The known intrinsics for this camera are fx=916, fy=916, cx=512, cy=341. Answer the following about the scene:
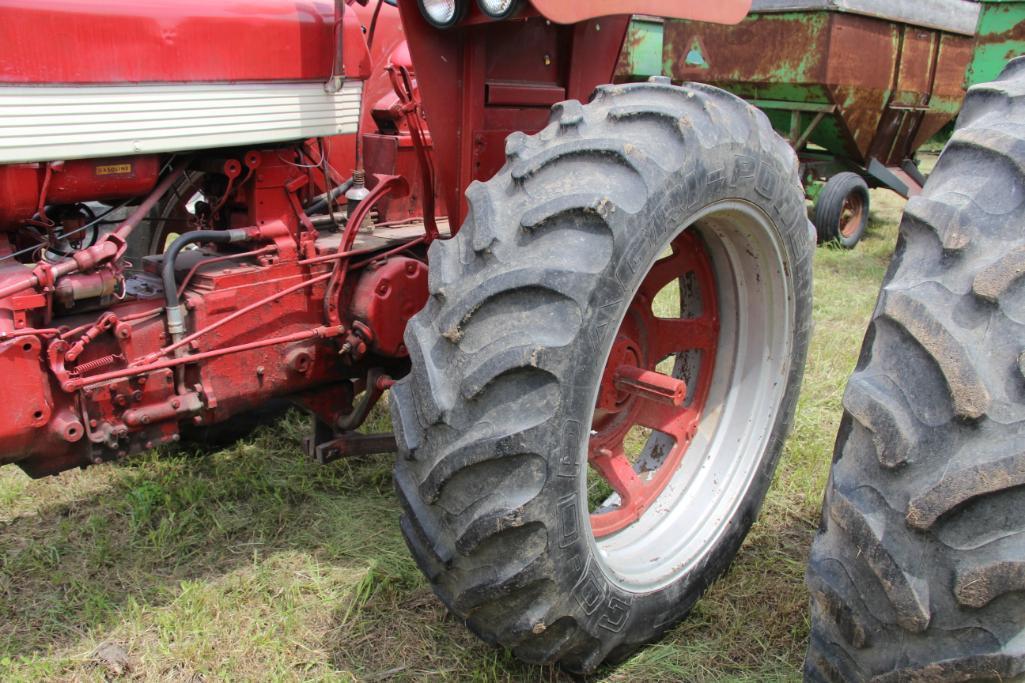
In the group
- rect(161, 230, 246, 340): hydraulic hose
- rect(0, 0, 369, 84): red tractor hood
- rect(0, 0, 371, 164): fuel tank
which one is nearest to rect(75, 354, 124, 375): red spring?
rect(161, 230, 246, 340): hydraulic hose

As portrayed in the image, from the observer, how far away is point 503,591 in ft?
6.04

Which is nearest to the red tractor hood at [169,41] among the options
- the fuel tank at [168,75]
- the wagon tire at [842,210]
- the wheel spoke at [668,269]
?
the fuel tank at [168,75]

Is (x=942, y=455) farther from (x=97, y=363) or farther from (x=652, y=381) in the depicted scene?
(x=97, y=363)

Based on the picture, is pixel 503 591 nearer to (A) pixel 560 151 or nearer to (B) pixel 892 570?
(B) pixel 892 570

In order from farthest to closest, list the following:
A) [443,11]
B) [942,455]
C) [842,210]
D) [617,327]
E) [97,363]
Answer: [842,210] < [443,11] < [97,363] < [617,327] < [942,455]

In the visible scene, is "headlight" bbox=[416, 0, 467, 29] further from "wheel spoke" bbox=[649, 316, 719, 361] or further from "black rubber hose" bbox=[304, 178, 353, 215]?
"wheel spoke" bbox=[649, 316, 719, 361]

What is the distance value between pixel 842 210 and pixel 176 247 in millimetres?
5900

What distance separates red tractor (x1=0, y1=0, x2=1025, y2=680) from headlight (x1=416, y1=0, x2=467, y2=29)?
0.04 ft

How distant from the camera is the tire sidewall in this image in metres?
1.81

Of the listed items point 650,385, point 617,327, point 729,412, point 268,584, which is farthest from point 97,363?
point 729,412

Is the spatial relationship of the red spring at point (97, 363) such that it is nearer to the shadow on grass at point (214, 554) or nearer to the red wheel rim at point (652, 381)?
the shadow on grass at point (214, 554)

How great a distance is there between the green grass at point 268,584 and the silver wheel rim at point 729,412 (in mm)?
204

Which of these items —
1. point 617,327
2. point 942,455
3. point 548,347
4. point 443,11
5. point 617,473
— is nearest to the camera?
point 942,455

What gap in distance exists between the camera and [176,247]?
216 cm
